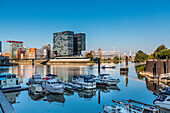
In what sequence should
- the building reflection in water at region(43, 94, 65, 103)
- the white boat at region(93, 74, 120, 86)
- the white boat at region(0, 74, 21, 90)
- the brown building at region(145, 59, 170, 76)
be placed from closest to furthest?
the building reflection in water at region(43, 94, 65, 103), the white boat at region(0, 74, 21, 90), the white boat at region(93, 74, 120, 86), the brown building at region(145, 59, 170, 76)

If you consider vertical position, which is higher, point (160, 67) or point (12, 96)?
point (160, 67)

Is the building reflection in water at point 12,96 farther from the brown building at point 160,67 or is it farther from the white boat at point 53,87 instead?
the brown building at point 160,67

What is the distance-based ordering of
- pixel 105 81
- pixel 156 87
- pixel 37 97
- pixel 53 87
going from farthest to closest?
pixel 105 81
pixel 156 87
pixel 53 87
pixel 37 97

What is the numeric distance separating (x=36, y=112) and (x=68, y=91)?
15852 millimetres

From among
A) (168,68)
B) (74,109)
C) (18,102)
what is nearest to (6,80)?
(18,102)

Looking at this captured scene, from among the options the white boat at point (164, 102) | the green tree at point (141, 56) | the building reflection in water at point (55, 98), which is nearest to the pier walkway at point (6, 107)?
the building reflection in water at point (55, 98)

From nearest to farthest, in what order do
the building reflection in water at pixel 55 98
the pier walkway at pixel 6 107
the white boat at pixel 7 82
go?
the pier walkway at pixel 6 107 < the building reflection in water at pixel 55 98 < the white boat at pixel 7 82

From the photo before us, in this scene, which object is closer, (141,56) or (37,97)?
(37,97)

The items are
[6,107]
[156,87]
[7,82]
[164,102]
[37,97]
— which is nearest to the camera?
[6,107]

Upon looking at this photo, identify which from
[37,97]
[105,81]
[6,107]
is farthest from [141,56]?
[6,107]

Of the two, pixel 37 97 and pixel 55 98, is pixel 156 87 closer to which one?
pixel 55 98

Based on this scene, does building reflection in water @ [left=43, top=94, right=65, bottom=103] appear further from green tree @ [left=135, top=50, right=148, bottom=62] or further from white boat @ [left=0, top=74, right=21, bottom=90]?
green tree @ [left=135, top=50, right=148, bottom=62]

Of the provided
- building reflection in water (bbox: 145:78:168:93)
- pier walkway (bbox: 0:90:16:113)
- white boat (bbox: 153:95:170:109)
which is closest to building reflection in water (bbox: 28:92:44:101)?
pier walkway (bbox: 0:90:16:113)

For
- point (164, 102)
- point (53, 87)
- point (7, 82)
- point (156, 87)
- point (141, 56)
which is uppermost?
point (141, 56)
